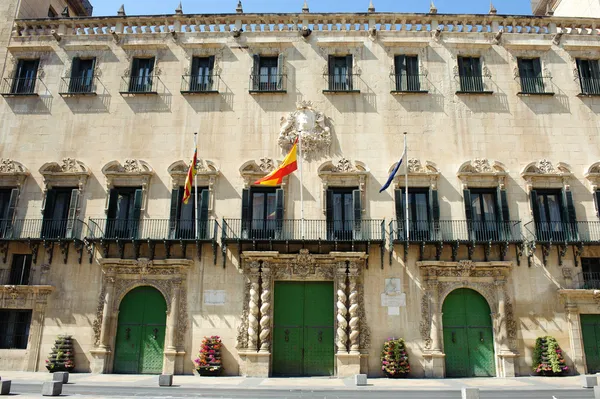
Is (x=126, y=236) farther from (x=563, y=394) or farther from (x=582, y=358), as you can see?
(x=582, y=358)

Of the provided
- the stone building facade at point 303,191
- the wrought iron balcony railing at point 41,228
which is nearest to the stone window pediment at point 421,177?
the stone building facade at point 303,191

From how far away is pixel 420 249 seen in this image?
71.6 feet

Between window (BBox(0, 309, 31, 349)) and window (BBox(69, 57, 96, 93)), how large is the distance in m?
11.0

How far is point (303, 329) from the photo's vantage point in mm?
21156

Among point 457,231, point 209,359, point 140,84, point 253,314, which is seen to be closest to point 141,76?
point 140,84

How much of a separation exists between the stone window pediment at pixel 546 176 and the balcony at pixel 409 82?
6.26 meters

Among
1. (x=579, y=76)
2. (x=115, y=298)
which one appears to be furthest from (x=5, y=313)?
(x=579, y=76)

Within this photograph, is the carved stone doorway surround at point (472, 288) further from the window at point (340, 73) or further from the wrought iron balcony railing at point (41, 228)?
the wrought iron balcony railing at point (41, 228)

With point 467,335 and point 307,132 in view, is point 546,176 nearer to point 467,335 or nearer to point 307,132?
point 467,335

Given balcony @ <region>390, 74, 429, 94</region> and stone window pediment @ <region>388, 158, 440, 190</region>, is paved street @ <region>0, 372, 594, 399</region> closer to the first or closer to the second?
stone window pediment @ <region>388, 158, 440, 190</region>

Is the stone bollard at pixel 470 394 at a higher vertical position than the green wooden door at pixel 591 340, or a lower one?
lower

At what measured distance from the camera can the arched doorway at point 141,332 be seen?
2108 centimetres

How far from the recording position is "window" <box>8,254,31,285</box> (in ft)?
72.7

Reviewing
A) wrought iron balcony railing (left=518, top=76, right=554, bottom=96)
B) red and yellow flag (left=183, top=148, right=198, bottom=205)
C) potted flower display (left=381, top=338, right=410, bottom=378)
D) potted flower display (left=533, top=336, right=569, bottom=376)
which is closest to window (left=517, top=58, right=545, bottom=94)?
wrought iron balcony railing (left=518, top=76, right=554, bottom=96)
